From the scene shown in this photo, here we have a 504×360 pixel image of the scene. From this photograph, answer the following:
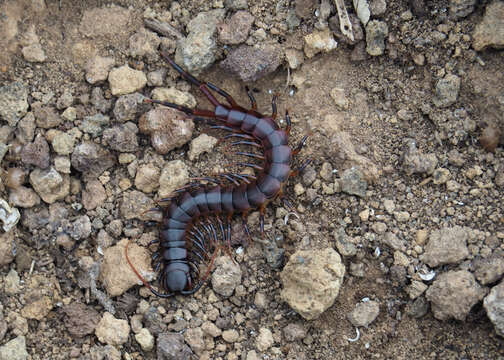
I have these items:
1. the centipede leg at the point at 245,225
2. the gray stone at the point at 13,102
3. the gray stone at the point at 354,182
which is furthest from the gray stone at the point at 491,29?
the gray stone at the point at 13,102

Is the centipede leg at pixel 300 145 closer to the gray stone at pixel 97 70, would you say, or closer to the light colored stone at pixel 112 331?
the gray stone at pixel 97 70

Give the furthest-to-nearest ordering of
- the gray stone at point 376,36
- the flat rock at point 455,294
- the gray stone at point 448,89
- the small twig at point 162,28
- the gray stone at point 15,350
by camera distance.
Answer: the small twig at point 162,28
the gray stone at point 376,36
the gray stone at point 448,89
the gray stone at point 15,350
the flat rock at point 455,294

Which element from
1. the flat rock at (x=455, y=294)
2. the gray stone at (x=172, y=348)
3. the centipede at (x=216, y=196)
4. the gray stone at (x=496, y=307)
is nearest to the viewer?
the gray stone at (x=496, y=307)

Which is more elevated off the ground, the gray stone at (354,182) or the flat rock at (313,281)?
the gray stone at (354,182)

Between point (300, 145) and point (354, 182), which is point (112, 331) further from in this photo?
point (354, 182)

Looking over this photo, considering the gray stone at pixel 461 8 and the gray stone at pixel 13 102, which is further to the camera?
the gray stone at pixel 13 102

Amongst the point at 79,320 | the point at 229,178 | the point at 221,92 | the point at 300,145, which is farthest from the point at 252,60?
the point at 79,320

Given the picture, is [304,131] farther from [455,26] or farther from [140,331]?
[140,331]
